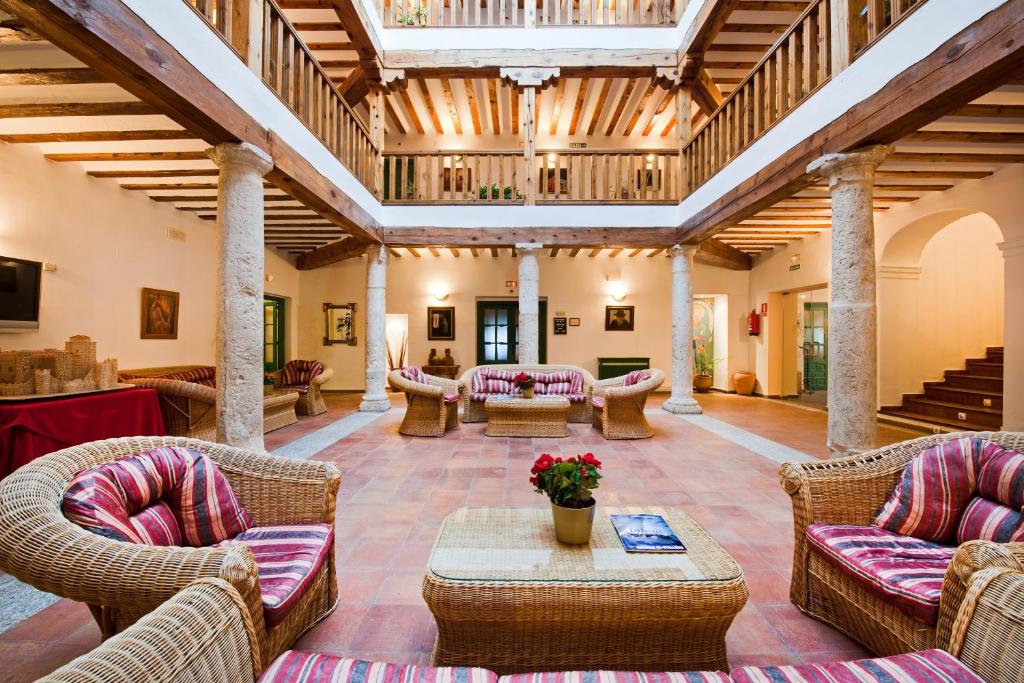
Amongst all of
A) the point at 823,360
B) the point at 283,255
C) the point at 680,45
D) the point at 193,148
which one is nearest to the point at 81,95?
the point at 193,148

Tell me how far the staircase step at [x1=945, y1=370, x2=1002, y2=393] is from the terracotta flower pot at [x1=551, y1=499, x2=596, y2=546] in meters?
7.54

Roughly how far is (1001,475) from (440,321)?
9696mm

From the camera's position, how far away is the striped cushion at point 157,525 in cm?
158

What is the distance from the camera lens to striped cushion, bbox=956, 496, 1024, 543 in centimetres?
176

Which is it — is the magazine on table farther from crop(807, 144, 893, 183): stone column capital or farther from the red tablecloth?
the red tablecloth

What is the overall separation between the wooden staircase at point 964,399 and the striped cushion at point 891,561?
5755mm

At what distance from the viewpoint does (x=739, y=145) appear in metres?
5.96

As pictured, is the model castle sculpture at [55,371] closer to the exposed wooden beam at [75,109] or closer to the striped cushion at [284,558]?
the exposed wooden beam at [75,109]

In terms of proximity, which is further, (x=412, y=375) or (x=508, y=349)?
(x=508, y=349)

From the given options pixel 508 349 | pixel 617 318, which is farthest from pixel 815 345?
pixel 508 349

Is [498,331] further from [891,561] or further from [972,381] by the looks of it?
[891,561]

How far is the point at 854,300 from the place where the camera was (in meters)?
3.97

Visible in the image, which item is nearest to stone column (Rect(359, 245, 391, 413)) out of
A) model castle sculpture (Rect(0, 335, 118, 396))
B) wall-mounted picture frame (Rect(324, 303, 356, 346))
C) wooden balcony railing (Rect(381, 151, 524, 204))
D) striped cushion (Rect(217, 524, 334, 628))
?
wooden balcony railing (Rect(381, 151, 524, 204))

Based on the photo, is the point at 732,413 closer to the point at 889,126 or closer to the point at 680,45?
the point at 889,126
